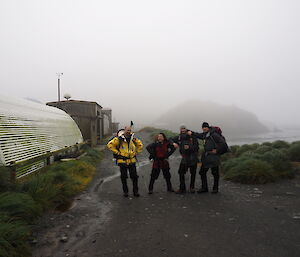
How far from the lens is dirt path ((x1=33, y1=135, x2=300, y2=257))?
10.5 feet

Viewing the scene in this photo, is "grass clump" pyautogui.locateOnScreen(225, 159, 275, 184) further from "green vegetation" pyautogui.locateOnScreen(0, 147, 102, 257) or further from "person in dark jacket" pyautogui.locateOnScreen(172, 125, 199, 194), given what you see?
"green vegetation" pyautogui.locateOnScreen(0, 147, 102, 257)

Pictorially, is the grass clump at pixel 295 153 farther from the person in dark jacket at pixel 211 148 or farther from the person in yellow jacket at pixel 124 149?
the person in yellow jacket at pixel 124 149

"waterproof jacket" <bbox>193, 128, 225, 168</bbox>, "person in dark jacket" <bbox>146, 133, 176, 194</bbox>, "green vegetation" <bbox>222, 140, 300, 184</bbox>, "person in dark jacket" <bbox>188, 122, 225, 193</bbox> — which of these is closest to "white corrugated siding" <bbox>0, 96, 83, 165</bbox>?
"person in dark jacket" <bbox>146, 133, 176, 194</bbox>

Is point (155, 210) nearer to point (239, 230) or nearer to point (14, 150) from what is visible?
point (239, 230)

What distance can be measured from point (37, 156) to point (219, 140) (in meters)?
6.21

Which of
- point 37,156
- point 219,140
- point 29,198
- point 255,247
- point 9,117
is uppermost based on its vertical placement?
point 9,117

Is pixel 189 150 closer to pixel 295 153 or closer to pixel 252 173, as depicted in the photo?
pixel 252 173

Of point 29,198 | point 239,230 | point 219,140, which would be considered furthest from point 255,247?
point 29,198

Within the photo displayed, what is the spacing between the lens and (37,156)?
7.04 meters

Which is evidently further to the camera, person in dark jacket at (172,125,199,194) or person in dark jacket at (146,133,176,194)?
person in dark jacket at (146,133,176,194)

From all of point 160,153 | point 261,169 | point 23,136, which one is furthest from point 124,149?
point 261,169

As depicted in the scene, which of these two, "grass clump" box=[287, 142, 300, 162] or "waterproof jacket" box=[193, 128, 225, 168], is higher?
"waterproof jacket" box=[193, 128, 225, 168]

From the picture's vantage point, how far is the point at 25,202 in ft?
13.4

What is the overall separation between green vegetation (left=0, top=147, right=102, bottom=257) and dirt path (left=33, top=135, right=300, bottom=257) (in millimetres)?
295
